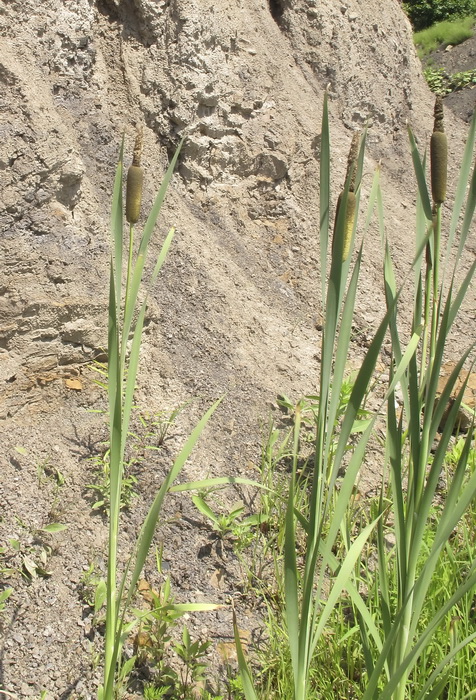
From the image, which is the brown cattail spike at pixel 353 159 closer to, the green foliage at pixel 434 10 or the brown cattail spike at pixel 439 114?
the brown cattail spike at pixel 439 114

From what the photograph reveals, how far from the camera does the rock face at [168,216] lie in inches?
105

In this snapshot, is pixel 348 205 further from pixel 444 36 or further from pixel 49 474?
pixel 444 36

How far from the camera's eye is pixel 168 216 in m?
3.67

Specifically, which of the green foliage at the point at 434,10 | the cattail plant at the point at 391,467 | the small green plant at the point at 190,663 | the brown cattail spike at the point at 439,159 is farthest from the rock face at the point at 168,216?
the green foliage at the point at 434,10

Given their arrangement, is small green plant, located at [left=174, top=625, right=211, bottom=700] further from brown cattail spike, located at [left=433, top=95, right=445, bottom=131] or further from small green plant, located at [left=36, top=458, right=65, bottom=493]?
brown cattail spike, located at [left=433, top=95, right=445, bottom=131]

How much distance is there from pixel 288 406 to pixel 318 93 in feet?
9.95

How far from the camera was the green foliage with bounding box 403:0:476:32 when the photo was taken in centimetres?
1764

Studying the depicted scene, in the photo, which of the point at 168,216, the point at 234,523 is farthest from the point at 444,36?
the point at 234,523

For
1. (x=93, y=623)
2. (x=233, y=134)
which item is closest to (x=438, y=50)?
(x=233, y=134)

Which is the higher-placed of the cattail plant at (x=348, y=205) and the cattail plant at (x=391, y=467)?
the cattail plant at (x=348, y=205)

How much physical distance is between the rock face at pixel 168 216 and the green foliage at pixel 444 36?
9.97m

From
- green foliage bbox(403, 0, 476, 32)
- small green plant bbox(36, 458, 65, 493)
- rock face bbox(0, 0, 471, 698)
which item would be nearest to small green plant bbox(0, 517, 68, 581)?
rock face bbox(0, 0, 471, 698)

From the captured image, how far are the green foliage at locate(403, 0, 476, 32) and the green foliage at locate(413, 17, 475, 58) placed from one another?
2.54 metres

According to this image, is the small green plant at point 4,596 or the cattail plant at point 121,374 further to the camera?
the small green plant at point 4,596
